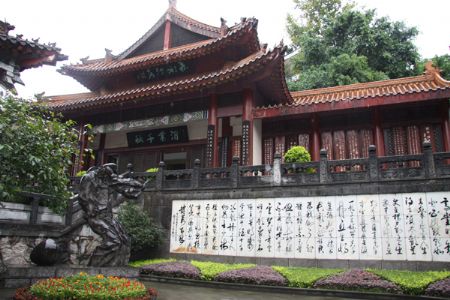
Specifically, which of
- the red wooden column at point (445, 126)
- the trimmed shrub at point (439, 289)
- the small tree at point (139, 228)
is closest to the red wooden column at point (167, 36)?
the small tree at point (139, 228)

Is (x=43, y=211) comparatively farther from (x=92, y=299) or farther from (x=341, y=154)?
(x=341, y=154)

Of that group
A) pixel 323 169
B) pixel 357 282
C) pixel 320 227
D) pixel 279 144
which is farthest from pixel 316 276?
pixel 279 144

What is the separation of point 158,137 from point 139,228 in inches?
239

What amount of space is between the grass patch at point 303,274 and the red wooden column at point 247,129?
4.37 meters

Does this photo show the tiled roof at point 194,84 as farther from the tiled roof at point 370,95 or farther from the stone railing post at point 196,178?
the stone railing post at point 196,178

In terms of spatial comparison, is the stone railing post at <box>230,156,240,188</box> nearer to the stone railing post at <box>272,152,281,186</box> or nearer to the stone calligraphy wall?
the stone calligraphy wall

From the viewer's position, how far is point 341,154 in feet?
45.9

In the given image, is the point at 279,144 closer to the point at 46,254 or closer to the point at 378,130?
the point at 378,130

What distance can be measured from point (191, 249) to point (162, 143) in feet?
21.3

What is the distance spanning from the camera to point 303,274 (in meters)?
9.35

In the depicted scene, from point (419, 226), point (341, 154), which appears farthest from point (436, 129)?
point (419, 226)

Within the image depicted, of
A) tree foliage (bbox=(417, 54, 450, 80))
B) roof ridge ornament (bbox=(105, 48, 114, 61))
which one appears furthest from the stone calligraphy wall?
tree foliage (bbox=(417, 54, 450, 80))

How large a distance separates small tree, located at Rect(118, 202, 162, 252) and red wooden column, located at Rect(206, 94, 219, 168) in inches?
119

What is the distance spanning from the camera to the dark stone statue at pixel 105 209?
8.08m
